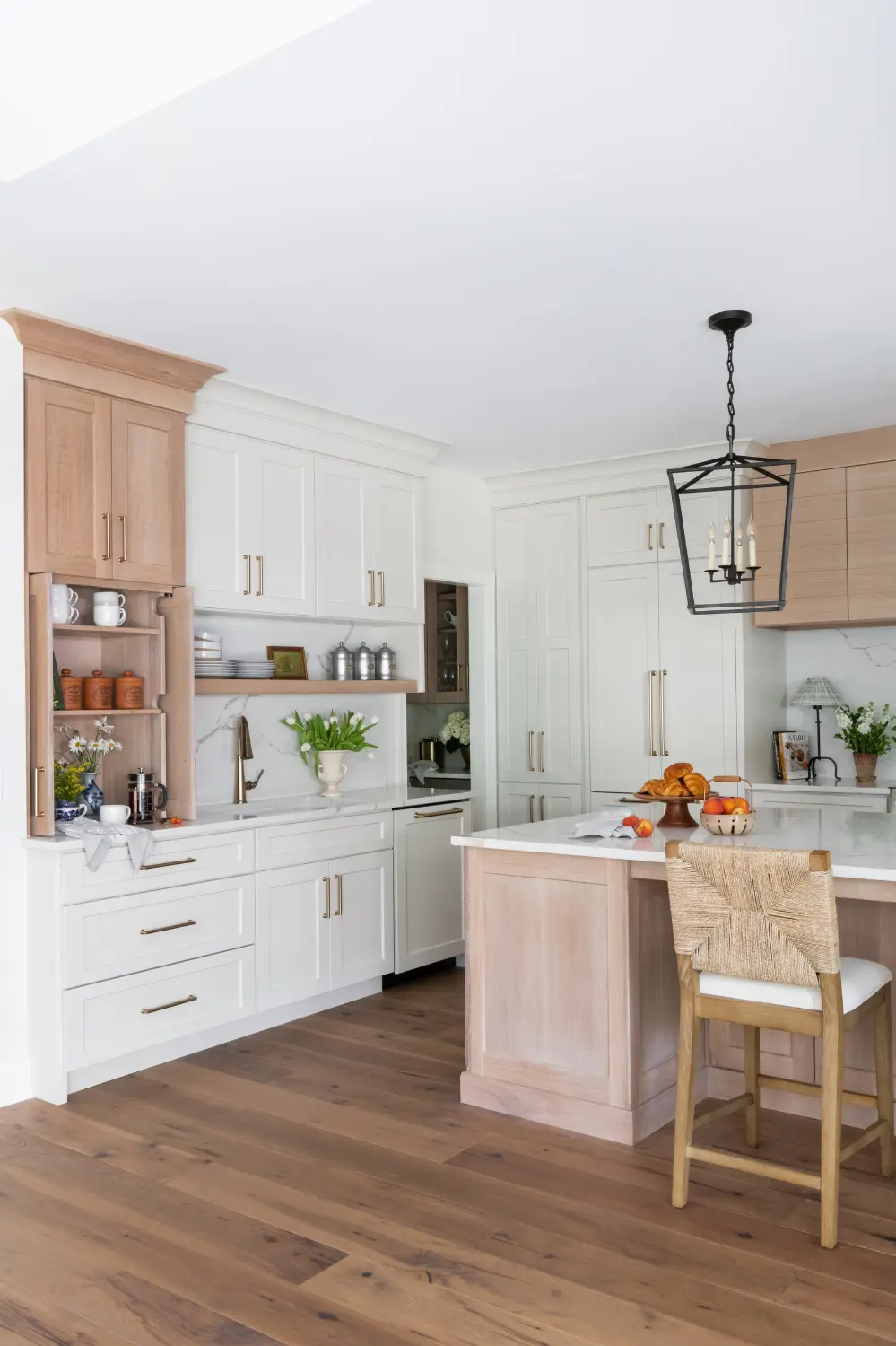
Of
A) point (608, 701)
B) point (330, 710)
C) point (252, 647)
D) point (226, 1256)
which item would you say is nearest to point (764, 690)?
point (608, 701)

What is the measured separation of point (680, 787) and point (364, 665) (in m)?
2.18

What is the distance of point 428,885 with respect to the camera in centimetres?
530

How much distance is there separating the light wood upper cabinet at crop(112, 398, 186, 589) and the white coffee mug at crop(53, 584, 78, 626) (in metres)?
0.18

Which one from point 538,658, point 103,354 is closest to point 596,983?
point 103,354

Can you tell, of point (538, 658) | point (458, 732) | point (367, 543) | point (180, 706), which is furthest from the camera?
point (458, 732)

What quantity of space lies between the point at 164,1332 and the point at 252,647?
3.12m

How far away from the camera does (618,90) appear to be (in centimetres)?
237

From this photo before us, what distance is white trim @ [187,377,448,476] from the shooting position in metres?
4.52

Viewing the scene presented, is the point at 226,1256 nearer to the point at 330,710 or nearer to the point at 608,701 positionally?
the point at 330,710

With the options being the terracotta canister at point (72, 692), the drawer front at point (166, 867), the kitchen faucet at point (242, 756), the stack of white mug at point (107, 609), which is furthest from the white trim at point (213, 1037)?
the stack of white mug at point (107, 609)

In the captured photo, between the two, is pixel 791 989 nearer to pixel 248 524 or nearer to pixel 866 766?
pixel 248 524

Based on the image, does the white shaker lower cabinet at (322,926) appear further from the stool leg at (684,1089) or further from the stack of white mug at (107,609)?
the stool leg at (684,1089)

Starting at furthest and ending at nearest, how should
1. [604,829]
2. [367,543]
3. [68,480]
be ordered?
[367,543] → [68,480] → [604,829]

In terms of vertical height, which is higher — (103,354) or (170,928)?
(103,354)
